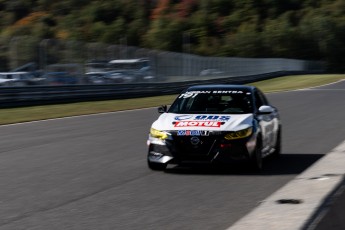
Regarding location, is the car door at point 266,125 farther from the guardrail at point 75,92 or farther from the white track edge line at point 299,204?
the guardrail at point 75,92

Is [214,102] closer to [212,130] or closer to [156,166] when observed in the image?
[212,130]

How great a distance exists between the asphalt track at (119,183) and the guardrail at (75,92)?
34.3 feet

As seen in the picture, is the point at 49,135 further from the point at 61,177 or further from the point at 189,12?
the point at 189,12

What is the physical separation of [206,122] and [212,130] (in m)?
0.25

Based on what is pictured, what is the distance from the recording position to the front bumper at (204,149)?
1080 cm

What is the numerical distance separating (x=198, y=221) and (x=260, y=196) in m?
1.71

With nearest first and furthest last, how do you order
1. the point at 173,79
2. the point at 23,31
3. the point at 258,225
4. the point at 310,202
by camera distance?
1. the point at 258,225
2. the point at 310,202
3. the point at 173,79
4. the point at 23,31

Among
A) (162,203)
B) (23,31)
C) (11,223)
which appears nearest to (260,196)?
(162,203)

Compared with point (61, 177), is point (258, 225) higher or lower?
higher

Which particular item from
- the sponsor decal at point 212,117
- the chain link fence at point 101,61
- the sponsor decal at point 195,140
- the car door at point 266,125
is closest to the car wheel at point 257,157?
the car door at point 266,125

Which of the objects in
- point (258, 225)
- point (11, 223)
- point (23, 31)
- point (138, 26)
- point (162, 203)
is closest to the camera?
point (258, 225)

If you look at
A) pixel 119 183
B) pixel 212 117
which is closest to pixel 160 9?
pixel 212 117

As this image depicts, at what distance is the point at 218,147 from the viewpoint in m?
10.8

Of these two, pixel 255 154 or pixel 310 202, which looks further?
pixel 255 154
